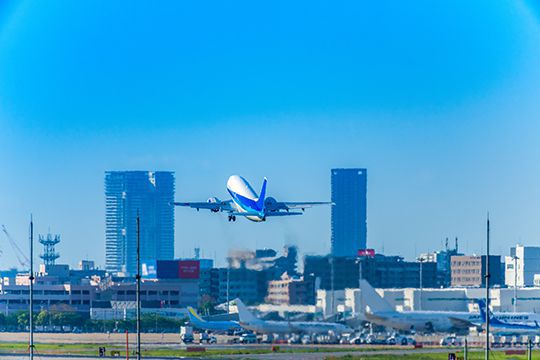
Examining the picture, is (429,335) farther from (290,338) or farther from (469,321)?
(290,338)

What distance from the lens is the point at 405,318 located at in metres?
176

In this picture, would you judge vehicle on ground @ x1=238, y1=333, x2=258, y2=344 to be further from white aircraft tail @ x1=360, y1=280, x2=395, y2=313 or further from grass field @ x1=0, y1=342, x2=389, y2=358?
white aircraft tail @ x1=360, y1=280, x2=395, y2=313

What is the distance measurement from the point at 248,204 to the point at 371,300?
49.3 feet

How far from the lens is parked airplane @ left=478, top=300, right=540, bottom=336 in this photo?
173500 mm

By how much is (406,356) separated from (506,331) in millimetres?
42073

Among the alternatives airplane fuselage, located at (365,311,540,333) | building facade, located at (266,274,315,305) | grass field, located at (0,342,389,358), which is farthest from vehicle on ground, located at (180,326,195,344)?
building facade, located at (266,274,315,305)

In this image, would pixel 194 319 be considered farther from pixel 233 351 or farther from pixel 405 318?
pixel 233 351

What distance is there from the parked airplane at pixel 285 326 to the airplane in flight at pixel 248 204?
15.5 metres

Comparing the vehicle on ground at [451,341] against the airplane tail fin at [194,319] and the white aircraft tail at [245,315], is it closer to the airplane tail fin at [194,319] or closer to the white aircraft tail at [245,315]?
the white aircraft tail at [245,315]

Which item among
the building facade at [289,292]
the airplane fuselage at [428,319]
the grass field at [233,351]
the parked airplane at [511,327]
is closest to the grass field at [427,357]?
the grass field at [233,351]

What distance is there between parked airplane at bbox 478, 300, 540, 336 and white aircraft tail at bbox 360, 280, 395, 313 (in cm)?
1101

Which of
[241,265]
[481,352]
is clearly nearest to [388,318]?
[241,265]

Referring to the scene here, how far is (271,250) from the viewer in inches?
6506

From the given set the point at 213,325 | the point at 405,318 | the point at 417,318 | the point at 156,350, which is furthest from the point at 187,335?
the point at 156,350
